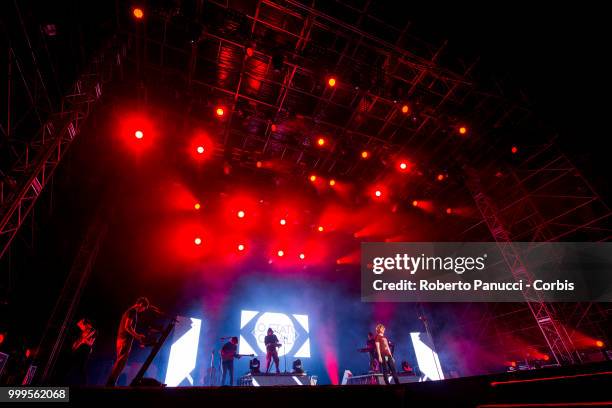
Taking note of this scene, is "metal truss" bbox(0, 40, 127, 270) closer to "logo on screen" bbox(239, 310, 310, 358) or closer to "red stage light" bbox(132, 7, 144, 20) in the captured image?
"red stage light" bbox(132, 7, 144, 20)

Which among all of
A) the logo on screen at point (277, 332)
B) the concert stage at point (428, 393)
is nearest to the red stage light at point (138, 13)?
the concert stage at point (428, 393)

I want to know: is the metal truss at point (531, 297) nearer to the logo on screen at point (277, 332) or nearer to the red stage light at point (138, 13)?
the logo on screen at point (277, 332)

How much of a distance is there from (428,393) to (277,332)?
1113 centimetres

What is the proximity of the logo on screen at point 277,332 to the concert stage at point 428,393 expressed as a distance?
9974 mm

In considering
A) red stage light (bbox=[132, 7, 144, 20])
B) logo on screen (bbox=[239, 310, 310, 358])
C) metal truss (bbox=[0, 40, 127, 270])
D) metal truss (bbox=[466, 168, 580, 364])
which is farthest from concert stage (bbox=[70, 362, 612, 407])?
logo on screen (bbox=[239, 310, 310, 358])

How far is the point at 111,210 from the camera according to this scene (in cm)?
948

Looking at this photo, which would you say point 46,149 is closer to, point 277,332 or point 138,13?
point 138,13

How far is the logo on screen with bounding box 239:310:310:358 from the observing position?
1242cm

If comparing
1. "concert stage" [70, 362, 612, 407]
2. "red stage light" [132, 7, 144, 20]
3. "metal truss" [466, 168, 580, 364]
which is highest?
"red stage light" [132, 7, 144, 20]

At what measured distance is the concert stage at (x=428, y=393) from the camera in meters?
2.08

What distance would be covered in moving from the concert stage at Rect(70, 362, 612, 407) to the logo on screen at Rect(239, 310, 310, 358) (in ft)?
32.7

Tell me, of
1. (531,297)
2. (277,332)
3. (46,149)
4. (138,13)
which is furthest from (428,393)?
(277,332)

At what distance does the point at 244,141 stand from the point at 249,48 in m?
4.15

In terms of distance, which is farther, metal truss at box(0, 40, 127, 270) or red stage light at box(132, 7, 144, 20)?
red stage light at box(132, 7, 144, 20)
